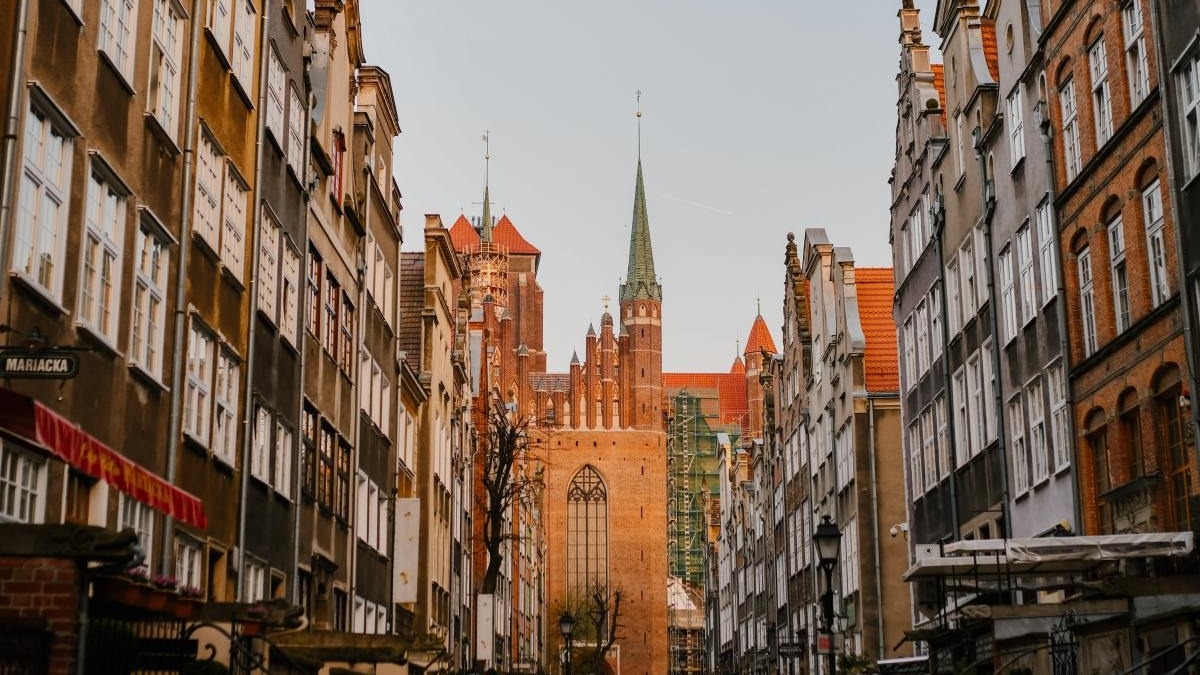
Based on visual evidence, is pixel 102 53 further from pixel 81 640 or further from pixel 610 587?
pixel 610 587

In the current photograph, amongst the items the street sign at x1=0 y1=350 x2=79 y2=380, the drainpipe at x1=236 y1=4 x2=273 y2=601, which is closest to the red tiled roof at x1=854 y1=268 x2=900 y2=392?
the drainpipe at x1=236 y1=4 x2=273 y2=601

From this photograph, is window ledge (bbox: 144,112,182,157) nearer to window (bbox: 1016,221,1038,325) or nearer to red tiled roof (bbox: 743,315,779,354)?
window (bbox: 1016,221,1038,325)

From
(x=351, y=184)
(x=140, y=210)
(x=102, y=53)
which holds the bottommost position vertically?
(x=140, y=210)

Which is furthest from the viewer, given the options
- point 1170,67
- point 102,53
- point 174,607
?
point 1170,67

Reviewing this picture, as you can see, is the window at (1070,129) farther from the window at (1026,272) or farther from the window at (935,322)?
the window at (935,322)

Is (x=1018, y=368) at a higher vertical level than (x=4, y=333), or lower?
higher

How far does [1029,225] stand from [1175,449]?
22.7 feet

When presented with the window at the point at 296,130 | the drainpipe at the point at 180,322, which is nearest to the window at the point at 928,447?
the window at the point at 296,130

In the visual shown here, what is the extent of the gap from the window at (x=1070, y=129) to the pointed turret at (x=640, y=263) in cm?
11118

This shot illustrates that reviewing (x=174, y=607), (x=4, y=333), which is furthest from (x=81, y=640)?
(x=4, y=333)

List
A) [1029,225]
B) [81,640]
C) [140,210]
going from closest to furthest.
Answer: [81,640] < [140,210] < [1029,225]

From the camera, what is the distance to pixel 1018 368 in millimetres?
27062

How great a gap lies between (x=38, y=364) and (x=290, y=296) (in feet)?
44.7

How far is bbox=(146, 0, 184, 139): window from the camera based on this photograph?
17.2 metres
